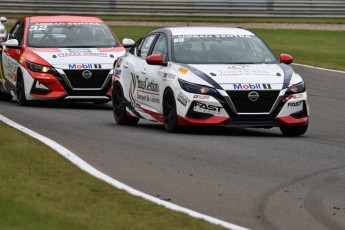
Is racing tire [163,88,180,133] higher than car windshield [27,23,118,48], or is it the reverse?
racing tire [163,88,180,133]

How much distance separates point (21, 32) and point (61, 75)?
202 centimetres

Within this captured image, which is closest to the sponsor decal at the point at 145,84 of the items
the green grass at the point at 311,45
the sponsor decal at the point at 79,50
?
the sponsor decal at the point at 79,50

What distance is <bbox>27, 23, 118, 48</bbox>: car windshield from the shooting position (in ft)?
71.6

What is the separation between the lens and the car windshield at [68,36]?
2181 cm

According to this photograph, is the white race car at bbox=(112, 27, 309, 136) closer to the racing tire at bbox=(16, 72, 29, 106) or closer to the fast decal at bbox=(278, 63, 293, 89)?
the fast decal at bbox=(278, 63, 293, 89)

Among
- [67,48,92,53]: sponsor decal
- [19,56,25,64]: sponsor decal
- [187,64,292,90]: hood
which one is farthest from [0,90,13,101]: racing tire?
[187,64,292,90]: hood

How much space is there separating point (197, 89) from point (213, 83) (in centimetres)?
21

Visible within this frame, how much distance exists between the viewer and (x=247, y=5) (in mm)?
53031

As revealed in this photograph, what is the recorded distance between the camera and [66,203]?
9.55 metres

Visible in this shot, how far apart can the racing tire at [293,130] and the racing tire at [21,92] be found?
6.43 meters

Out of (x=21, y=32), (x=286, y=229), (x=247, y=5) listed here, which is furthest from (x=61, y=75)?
(x=247, y=5)

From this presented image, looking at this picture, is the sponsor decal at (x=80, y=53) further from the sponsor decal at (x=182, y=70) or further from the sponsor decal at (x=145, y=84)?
the sponsor decal at (x=182, y=70)

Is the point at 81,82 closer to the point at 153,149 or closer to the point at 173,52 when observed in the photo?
the point at 173,52

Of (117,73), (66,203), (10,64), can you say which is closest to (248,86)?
(117,73)
